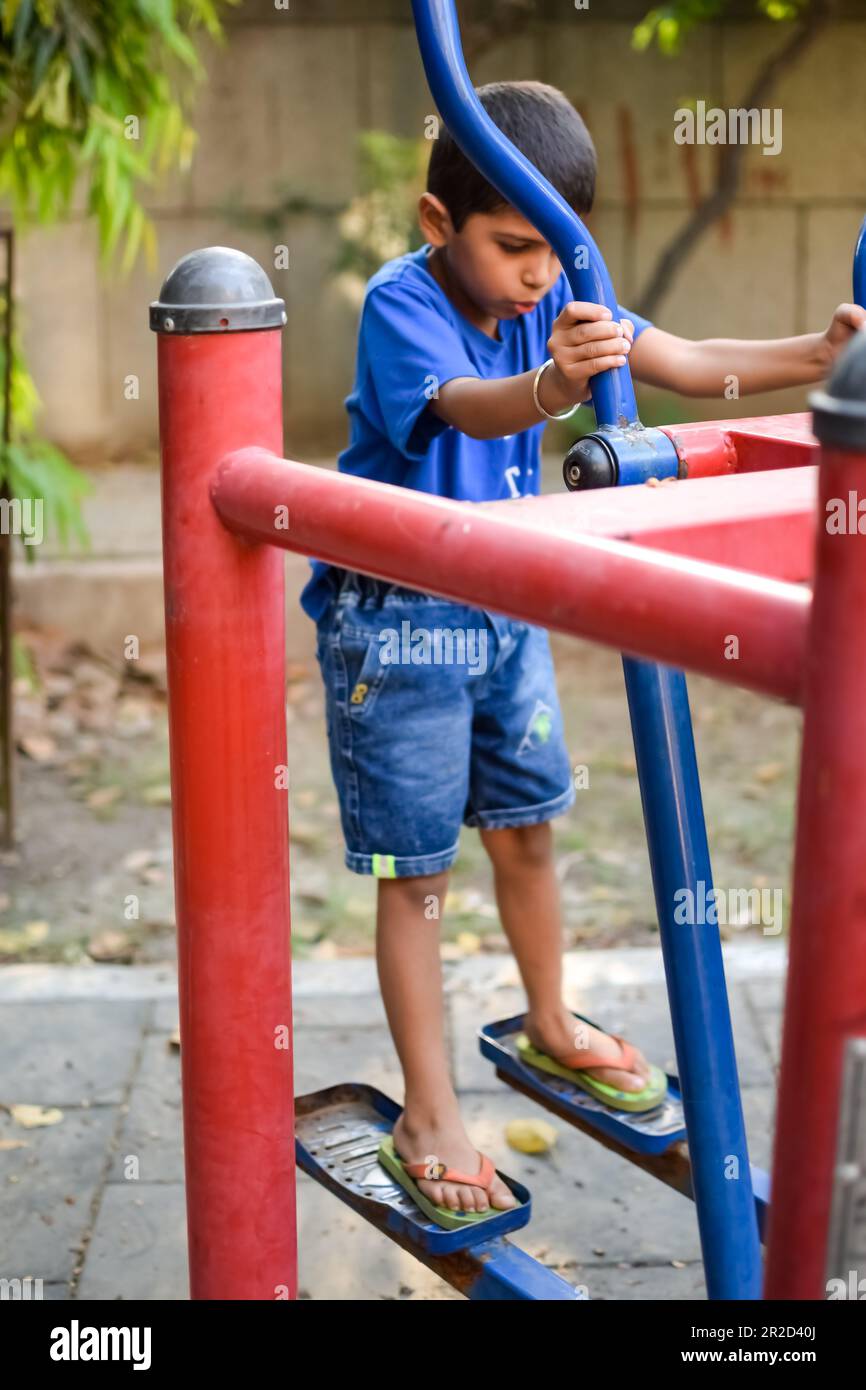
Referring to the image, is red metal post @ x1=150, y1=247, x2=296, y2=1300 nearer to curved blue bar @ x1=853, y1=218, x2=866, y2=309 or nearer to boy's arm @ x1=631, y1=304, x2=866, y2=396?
curved blue bar @ x1=853, y1=218, x2=866, y2=309

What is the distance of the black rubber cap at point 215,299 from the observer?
1143 millimetres

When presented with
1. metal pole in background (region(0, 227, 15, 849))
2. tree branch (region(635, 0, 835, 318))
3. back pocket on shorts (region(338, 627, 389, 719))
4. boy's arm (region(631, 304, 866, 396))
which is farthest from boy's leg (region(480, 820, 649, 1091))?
tree branch (region(635, 0, 835, 318))

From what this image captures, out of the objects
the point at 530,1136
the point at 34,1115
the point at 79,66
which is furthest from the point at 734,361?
the point at 79,66

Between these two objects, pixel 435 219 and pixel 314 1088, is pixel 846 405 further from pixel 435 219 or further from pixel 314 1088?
pixel 314 1088

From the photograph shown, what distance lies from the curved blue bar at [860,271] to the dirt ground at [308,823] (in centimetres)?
160

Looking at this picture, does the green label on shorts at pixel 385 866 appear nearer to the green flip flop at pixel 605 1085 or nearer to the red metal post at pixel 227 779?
the green flip flop at pixel 605 1085

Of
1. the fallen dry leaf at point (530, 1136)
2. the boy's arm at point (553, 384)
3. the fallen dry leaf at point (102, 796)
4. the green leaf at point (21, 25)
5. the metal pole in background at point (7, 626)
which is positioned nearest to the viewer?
the boy's arm at point (553, 384)

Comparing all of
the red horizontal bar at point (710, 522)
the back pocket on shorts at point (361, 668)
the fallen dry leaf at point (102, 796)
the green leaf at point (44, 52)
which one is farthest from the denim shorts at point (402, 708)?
the fallen dry leaf at point (102, 796)

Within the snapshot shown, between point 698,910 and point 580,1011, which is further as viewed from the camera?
point 580,1011

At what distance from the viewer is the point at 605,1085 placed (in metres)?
1.90

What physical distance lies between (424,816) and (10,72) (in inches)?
70.5

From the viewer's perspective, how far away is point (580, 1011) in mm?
2443
